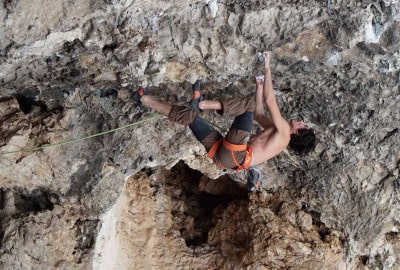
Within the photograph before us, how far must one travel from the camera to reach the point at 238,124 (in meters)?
3.95

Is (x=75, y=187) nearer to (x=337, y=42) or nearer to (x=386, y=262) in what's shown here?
(x=337, y=42)

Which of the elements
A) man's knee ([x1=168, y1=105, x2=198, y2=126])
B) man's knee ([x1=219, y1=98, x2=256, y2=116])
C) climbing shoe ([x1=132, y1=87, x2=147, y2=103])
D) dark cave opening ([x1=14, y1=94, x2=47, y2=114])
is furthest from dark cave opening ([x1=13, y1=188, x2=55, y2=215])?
man's knee ([x1=219, y1=98, x2=256, y2=116])

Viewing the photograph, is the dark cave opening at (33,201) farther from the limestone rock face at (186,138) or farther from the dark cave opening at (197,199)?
the dark cave opening at (197,199)

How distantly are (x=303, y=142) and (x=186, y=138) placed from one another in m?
1.13

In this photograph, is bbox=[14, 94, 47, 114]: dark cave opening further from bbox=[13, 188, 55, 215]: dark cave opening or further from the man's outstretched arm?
the man's outstretched arm

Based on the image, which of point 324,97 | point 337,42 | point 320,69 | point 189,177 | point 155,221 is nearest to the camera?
point 337,42

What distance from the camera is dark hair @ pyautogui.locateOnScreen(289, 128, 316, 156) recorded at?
15.8 feet

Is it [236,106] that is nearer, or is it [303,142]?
[236,106]

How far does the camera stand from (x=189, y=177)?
6059 millimetres

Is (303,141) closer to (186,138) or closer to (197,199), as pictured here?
(186,138)

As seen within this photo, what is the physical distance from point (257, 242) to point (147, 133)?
1569 millimetres

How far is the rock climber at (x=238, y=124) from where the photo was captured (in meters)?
3.86

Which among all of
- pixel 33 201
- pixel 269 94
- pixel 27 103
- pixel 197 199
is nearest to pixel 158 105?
pixel 269 94

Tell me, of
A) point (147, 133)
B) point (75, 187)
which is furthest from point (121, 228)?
point (147, 133)
